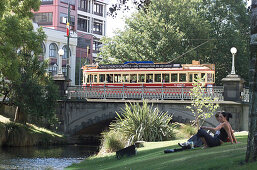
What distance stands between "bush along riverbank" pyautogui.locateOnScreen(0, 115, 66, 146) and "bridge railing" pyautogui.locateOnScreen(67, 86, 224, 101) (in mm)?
3954

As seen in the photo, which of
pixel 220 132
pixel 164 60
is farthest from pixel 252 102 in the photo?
pixel 164 60

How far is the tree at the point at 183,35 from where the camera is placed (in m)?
43.2

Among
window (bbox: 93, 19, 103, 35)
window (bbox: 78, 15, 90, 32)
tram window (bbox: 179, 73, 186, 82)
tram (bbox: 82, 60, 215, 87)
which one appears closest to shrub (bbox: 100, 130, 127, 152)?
tram (bbox: 82, 60, 215, 87)

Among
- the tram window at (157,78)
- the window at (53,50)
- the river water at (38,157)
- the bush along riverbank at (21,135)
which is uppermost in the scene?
the window at (53,50)

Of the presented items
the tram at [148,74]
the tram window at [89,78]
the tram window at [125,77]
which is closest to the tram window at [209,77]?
the tram at [148,74]

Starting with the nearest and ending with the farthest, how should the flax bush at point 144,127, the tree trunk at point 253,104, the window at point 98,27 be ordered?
the tree trunk at point 253,104 → the flax bush at point 144,127 → the window at point 98,27

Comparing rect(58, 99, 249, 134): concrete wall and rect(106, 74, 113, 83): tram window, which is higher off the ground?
rect(106, 74, 113, 83): tram window

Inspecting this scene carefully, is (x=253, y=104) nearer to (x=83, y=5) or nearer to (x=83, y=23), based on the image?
(x=83, y=23)

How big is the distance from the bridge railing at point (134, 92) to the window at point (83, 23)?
43.3 m

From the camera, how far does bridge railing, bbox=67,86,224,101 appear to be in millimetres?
29391

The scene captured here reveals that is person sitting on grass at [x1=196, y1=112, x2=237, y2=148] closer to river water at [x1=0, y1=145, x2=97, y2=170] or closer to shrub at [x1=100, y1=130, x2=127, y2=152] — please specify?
river water at [x1=0, y1=145, x2=97, y2=170]

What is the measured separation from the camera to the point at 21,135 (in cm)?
2759

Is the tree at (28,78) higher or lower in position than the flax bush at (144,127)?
higher

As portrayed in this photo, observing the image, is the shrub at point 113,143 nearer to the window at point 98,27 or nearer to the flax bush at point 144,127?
the flax bush at point 144,127
